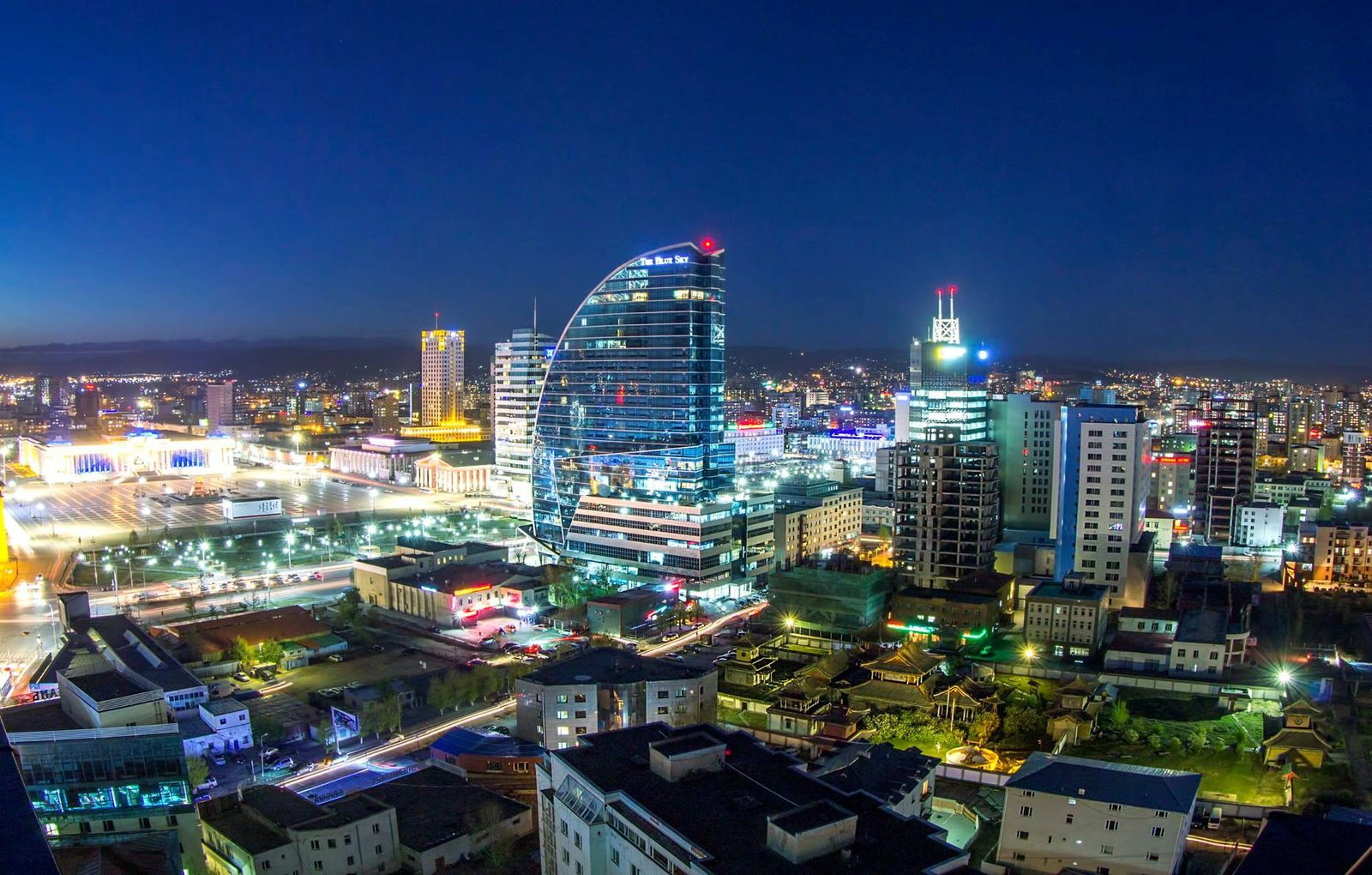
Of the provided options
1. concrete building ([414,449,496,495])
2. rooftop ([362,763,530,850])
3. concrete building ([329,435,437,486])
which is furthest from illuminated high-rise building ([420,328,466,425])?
rooftop ([362,763,530,850])

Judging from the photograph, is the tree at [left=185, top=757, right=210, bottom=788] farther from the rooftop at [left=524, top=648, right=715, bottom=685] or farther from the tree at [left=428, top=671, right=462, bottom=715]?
the rooftop at [left=524, top=648, right=715, bottom=685]

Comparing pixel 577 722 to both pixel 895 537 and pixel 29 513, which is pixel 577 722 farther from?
pixel 29 513

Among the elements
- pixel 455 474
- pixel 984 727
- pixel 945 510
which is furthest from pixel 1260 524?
pixel 455 474

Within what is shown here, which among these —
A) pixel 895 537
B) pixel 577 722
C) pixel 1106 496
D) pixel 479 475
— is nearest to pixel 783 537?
pixel 895 537

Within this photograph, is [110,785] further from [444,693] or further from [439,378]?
[439,378]

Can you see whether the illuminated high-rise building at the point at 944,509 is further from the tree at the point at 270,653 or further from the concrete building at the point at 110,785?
the concrete building at the point at 110,785

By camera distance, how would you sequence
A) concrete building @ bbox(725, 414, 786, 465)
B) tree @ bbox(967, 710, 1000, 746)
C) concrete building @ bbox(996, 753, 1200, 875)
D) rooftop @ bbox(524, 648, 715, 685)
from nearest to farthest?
Answer: concrete building @ bbox(996, 753, 1200, 875)
rooftop @ bbox(524, 648, 715, 685)
tree @ bbox(967, 710, 1000, 746)
concrete building @ bbox(725, 414, 786, 465)
